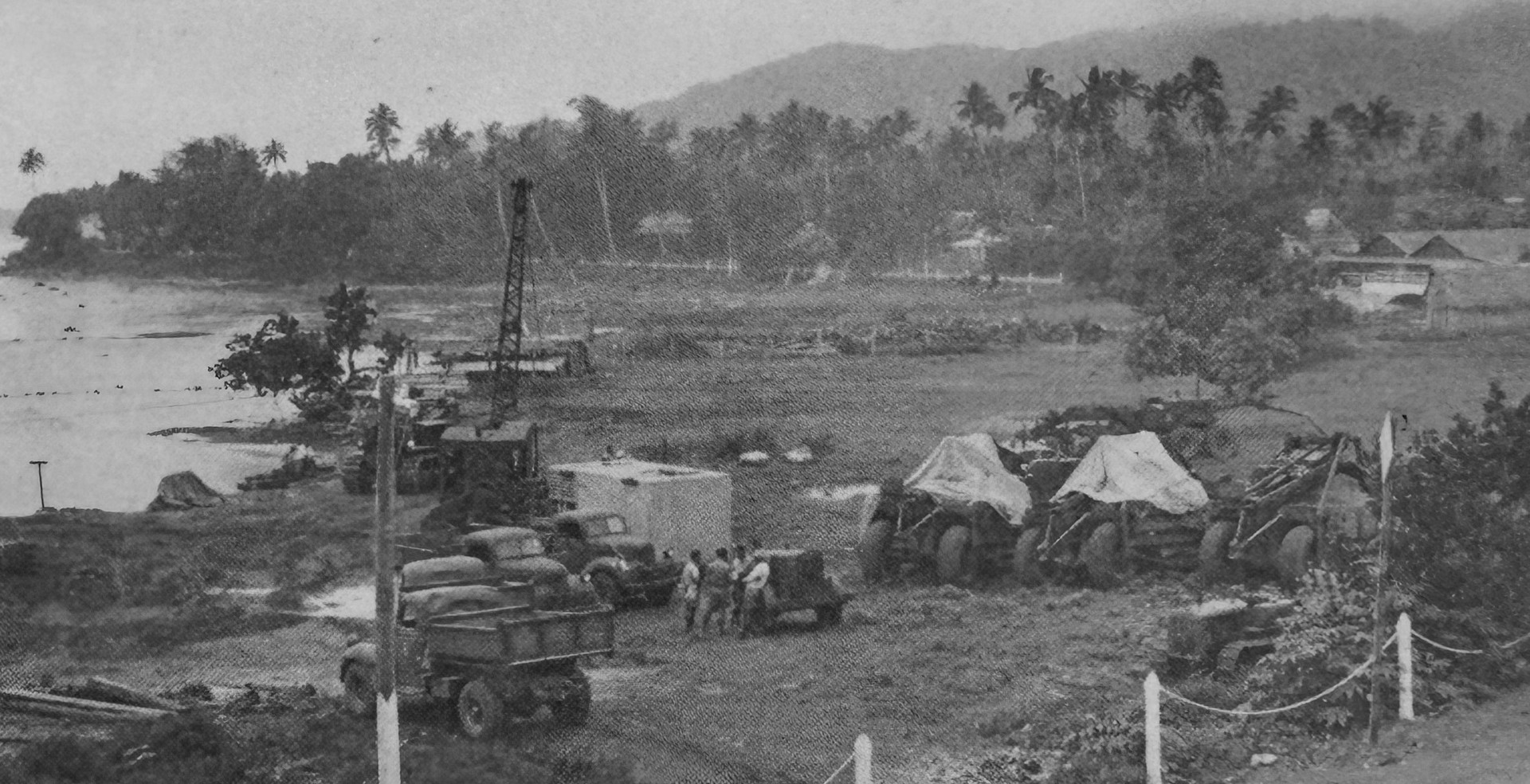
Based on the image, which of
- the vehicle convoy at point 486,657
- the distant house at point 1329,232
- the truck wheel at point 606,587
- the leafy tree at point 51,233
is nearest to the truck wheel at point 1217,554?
the distant house at point 1329,232

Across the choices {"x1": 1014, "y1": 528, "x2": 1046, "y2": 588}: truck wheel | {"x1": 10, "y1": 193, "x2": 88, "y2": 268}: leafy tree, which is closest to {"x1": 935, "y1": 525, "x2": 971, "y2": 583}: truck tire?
{"x1": 1014, "y1": 528, "x2": 1046, "y2": 588}: truck wheel

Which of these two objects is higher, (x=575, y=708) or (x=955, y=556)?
(x=955, y=556)

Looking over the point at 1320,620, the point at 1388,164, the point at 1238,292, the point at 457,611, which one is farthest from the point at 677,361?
the point at 1388,164

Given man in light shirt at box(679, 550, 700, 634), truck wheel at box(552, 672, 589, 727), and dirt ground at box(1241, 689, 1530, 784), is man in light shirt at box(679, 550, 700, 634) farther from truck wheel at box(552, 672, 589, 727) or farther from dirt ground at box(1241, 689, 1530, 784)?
dirt ground at box(1241, 689, 1530, 784)

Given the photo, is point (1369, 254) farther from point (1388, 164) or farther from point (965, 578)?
point (965, 578)

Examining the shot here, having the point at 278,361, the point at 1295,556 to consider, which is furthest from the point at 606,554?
the point at 1295,556

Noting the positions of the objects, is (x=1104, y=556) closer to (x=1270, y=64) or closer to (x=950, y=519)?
(x=950, y=519)
